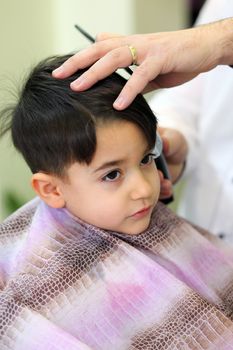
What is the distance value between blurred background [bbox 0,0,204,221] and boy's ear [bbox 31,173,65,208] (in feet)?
2.57

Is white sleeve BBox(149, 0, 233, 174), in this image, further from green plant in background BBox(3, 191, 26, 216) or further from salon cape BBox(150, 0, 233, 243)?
green plant in background BBox(3, 191, 26, 216)

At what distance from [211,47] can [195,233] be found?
37cm

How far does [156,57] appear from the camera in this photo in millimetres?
844

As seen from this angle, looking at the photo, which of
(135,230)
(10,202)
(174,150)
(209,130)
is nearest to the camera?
(135,230)

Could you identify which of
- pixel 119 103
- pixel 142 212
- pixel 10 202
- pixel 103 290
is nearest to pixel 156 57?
pixel 119 103

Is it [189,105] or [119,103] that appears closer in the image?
[119,103]

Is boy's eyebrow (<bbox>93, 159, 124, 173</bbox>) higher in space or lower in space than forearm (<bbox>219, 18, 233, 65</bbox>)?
lower

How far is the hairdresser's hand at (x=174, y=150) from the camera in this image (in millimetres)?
1119

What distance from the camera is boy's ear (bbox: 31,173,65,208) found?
0.82m

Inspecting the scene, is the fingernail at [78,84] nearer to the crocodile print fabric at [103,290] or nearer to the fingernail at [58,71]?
the fingernail at [58,71]

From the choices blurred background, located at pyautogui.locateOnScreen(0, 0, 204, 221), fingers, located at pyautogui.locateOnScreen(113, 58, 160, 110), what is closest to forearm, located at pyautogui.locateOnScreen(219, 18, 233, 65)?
fingers, located at pyautogui.locateOnScreen(113, 58, 160, 110)

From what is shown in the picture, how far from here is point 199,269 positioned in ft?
2.97

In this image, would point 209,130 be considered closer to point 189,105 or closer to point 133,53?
point 189,105

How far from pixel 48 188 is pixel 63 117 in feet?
0.51
